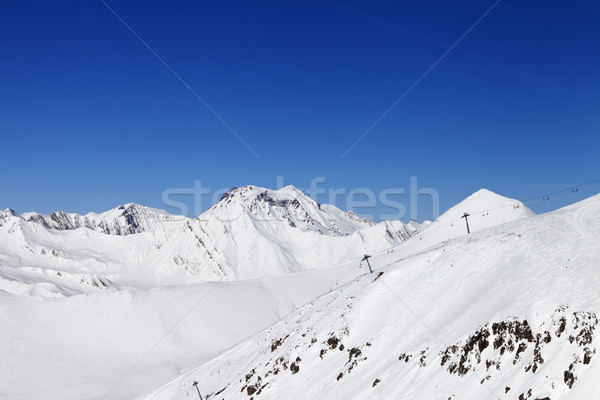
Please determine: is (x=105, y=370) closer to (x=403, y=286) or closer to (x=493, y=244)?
(x=403, y=286)

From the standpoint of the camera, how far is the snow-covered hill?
19.4 meters

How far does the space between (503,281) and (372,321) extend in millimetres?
11039

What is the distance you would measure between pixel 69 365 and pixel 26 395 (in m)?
11.3

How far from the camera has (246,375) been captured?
132 ft

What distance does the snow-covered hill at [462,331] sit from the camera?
19.4 metres

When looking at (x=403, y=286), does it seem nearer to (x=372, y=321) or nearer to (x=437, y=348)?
(x=372, y=321)

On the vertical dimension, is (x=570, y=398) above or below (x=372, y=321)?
below

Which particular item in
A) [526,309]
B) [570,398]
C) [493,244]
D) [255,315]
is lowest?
[570,398]

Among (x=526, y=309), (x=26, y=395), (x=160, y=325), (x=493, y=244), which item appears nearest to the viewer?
(x=526, y=309)

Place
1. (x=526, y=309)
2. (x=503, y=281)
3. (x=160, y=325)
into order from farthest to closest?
(x=160, y=325) < (x=503, y=281) < (x=526, y=309)

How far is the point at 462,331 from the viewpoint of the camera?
25.6m

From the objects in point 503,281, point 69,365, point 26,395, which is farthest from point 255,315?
point 503,281

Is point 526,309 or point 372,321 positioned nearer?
point 526,309

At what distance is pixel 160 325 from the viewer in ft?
346
